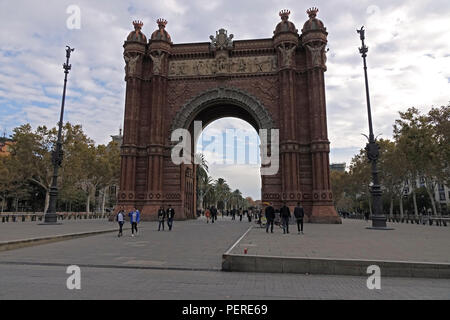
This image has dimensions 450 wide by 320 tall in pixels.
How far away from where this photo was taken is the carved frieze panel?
32.5 metres

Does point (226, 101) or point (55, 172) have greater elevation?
point (226, 101)

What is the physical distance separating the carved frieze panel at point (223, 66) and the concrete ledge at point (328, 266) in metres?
27.5

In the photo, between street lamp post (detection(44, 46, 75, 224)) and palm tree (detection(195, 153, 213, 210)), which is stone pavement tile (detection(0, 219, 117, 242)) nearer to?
street lamp post (detection(44, 46, 75, 224))

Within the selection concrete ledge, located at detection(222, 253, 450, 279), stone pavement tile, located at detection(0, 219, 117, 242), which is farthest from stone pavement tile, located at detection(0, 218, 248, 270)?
stone pavement tile, located at detection(0, 219, 117, 242)

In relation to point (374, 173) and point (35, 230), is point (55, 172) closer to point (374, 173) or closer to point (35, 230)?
point (35, 230)

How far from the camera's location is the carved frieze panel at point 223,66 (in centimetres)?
3247

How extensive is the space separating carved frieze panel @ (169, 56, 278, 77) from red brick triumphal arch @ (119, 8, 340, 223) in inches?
4.3

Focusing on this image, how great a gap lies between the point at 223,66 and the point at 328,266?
2852cm

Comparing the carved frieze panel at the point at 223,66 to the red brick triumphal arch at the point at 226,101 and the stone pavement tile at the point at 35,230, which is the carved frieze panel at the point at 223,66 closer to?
the red brick triumphal arch at the point at 226,101

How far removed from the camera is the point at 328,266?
7.51 meters

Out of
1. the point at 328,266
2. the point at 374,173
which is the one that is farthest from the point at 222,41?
the point at 328,266

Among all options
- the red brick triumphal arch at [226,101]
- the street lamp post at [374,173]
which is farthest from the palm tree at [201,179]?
the street lamp post at [374,173]
